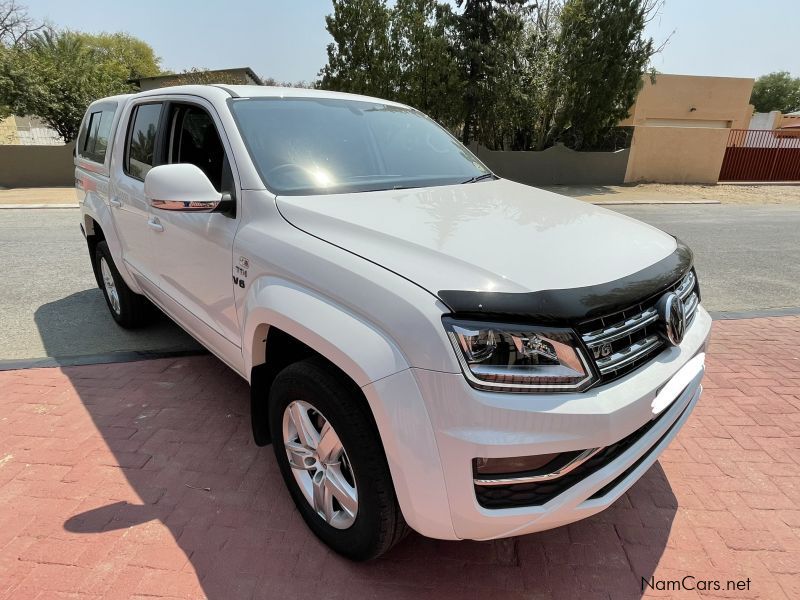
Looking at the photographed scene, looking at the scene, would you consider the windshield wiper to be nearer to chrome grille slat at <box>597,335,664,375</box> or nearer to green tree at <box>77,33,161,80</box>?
chrome grille slat at <box>597,335,664,375</box>

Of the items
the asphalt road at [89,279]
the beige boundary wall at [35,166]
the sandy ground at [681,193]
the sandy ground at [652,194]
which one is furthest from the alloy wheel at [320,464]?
the beige boundary wall at [35,166]

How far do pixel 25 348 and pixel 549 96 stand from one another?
16.1 meters

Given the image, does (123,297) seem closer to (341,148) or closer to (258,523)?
(341,148)

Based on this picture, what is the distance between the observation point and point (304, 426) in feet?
7.00

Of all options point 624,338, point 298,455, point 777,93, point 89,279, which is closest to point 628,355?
point 624,338

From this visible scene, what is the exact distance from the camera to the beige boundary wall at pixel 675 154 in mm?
18281

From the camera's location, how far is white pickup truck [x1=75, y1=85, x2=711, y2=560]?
1599mm

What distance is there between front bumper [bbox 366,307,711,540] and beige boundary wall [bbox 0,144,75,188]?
1715 cm

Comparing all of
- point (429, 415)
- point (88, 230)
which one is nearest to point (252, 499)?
point (429, 415)

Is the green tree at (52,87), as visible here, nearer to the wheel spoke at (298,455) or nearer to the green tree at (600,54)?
the green tree at (600,54)

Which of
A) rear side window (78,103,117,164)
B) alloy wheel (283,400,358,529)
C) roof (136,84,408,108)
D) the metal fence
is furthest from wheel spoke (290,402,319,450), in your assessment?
the metal fence

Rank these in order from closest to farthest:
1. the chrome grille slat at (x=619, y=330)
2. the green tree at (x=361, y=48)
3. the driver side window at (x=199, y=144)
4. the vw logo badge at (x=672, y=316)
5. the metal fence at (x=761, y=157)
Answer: the chrome grille slat at (x=619, y=330), the vw logo badge at (x=672, y=316), the driver side window at (x=199, y=144), the green tree at (x=361, y=48), the metal fence at (x=761, y=157)

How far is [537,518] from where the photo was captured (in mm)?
1676

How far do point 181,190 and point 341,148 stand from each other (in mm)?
912
